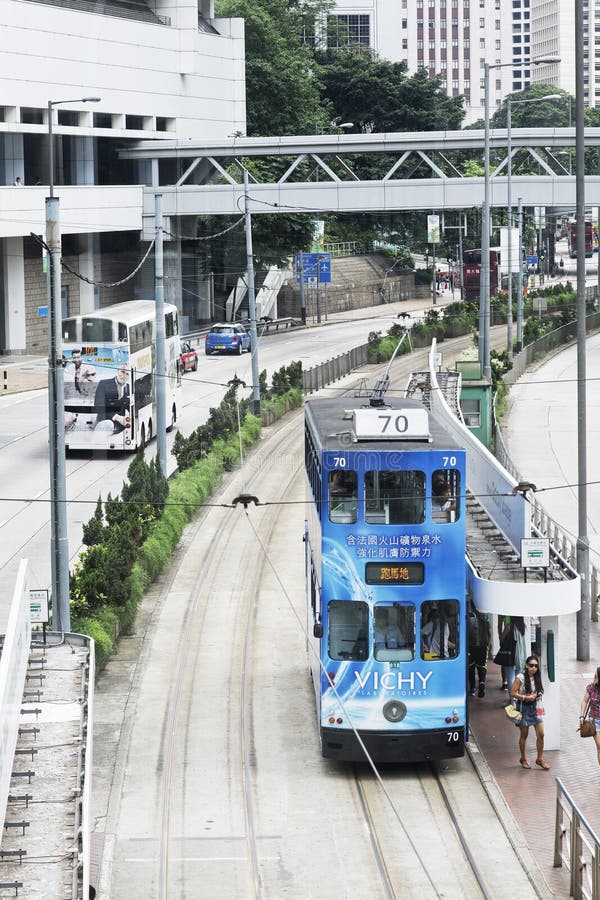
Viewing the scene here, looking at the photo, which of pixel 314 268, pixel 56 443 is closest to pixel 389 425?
pixel 56 443

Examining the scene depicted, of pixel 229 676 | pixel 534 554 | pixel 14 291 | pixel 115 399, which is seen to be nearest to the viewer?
pixel 534 554

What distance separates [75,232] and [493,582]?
49.5 m


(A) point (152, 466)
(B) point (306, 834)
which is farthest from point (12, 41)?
(B) point (306, 834)

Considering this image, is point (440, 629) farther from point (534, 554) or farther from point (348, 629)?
point (534, 554)

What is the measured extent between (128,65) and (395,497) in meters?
54.1

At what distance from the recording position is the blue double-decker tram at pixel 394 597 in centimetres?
1689

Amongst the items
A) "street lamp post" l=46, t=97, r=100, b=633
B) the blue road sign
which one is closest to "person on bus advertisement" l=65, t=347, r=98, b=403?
"street lamp post" l=46, t=97, r=100, b=633

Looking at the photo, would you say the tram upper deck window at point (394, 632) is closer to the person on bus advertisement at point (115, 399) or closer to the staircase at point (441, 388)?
the staircase at point (441, 388)

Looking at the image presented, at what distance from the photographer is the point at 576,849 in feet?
44.7

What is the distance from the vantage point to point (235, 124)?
76.3 meters

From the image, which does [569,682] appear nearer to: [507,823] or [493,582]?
[493,582]

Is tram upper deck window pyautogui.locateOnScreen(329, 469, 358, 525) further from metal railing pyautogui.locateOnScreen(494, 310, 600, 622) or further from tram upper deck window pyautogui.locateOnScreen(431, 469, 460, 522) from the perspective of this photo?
metal railing pyautogui.locateOnScreen(494, 310, 600, 622)

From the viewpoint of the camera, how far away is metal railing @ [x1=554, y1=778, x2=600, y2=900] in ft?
41.5

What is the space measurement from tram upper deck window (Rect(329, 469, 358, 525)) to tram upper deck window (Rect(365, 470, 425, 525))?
15cm
